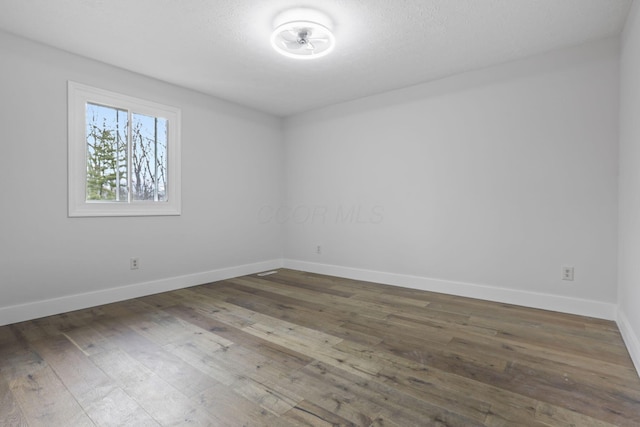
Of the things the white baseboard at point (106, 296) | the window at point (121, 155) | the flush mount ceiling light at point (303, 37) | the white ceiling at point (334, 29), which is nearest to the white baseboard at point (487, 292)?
the white baseboard at point (106, 296)

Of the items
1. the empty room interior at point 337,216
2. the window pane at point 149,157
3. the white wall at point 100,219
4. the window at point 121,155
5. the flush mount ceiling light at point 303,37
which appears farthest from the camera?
the window pane at point 149,157

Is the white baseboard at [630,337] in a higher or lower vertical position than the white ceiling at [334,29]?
lower

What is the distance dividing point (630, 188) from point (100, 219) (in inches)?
177

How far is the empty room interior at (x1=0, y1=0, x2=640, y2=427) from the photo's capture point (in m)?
1.73

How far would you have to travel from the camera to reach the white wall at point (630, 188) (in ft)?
6.67

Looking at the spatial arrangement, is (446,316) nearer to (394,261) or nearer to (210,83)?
(394,261)

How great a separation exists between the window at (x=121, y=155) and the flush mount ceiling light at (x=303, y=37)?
5.92ft

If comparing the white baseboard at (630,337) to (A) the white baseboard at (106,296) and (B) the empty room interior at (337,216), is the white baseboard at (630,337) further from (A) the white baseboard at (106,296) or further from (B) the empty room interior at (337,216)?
(A) the white baseboard at (106,296)

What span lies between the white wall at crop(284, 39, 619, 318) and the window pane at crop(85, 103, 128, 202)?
250 centimetres

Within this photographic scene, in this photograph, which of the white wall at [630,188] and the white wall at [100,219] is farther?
the white wall at [100,219]

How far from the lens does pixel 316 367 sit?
1917 millimetres

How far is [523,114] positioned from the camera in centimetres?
310

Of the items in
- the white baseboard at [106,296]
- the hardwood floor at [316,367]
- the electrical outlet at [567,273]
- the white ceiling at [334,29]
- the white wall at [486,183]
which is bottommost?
the hardwood floor at [316,367]

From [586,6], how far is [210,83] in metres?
3.51
